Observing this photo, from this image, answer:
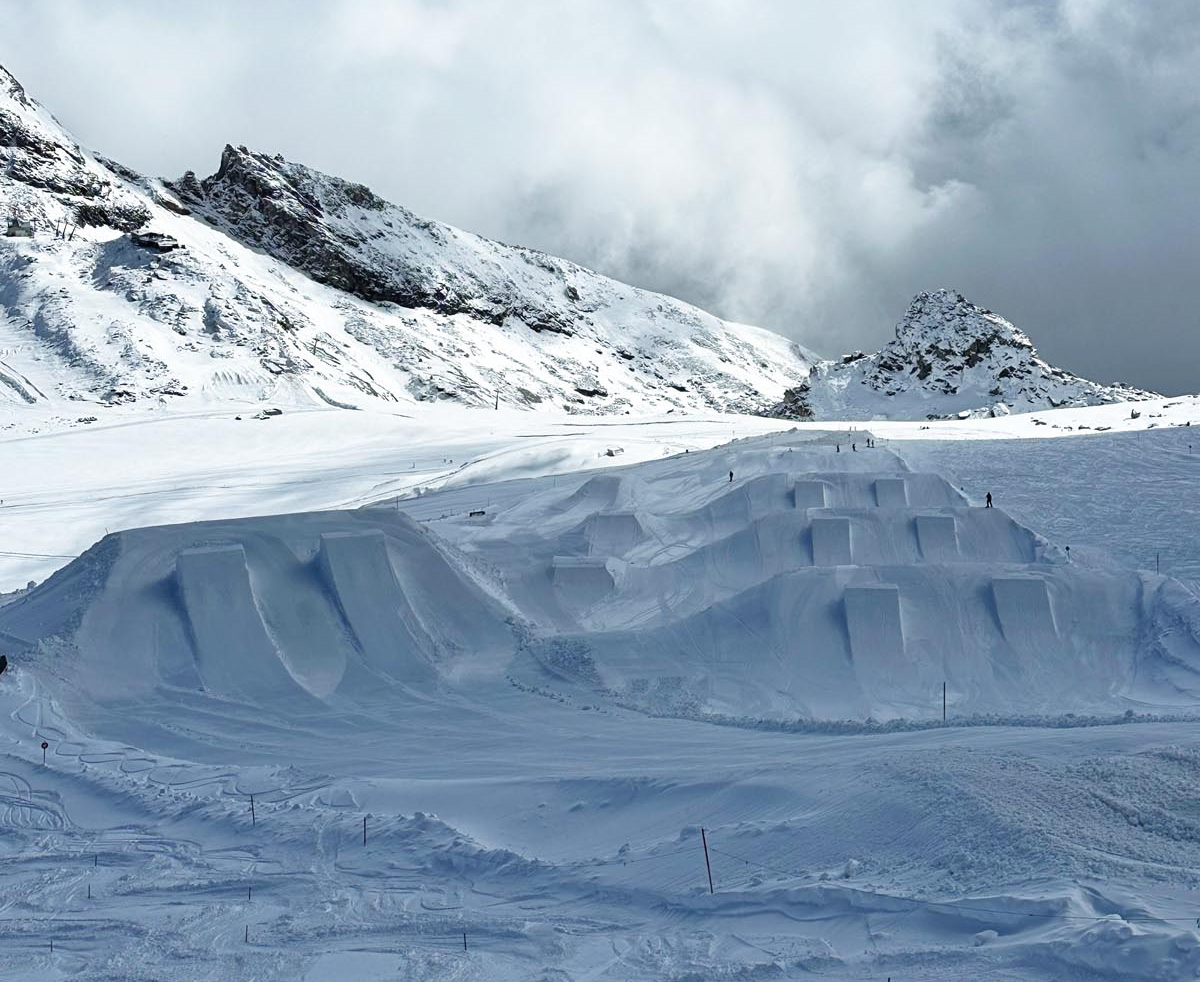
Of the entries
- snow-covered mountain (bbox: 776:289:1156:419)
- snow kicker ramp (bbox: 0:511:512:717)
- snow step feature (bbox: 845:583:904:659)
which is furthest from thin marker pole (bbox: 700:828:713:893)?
snow-covered mountain (bbox: 776:289:1156:419)

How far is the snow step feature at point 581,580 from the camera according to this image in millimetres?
20547

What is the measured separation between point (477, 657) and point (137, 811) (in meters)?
6.80

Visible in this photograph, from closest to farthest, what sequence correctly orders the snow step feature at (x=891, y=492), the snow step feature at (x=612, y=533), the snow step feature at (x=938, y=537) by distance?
the snow step feature at (x=938, y=537) → the snow step feature at (x=612, y=533) → the snow step feature at (x=891, y=492)

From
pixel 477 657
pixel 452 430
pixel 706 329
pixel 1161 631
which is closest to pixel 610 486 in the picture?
pixel 477 657

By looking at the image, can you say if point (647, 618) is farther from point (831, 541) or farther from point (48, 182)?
point (48, 182)

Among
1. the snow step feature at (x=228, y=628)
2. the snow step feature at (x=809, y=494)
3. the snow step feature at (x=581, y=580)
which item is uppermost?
the snow step feature at (x=809, y=494)

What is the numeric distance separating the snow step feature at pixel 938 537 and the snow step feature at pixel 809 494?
238cm

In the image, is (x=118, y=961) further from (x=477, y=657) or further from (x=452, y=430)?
(x=452, y=430)

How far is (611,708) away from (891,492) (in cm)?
1095

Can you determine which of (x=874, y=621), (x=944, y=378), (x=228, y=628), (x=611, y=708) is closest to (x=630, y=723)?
(x=611, y=708)

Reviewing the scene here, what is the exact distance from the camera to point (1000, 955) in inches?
297

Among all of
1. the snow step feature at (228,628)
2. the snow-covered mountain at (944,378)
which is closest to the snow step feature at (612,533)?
the snow step feature at (228,628)

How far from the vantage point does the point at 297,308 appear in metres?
93.0

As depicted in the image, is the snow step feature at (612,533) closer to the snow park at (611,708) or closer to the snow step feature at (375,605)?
the snow park at (611,708)
